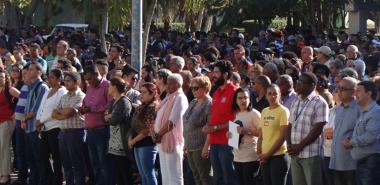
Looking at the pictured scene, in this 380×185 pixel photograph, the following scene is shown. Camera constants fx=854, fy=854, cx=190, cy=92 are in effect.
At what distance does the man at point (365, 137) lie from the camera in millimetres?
8828

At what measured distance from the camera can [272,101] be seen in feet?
31.9

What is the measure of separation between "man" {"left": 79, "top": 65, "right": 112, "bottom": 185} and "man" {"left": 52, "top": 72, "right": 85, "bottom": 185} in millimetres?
173

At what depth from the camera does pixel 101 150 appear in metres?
11.7

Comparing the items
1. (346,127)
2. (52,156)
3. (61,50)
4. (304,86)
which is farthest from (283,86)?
(61,50)

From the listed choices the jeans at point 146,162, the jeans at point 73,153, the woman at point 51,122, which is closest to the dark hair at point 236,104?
the jeans at point 146,162

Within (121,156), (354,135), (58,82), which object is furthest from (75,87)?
(354,135)

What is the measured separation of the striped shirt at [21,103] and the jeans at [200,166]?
3.26 metres

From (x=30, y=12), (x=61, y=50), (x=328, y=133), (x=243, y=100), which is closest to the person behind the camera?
(x=328, y=133)

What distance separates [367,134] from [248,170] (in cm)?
189

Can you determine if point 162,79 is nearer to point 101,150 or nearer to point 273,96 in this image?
point 101,150

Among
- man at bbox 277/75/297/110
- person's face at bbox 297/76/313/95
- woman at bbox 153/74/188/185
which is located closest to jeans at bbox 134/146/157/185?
woman at bbox 153/74/188/185

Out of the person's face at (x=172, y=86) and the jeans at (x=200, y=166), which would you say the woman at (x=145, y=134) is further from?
the jeans at (x=200, y=166)

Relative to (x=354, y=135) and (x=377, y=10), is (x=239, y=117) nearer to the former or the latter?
(x=354, y=135)

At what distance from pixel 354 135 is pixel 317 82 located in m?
1.29
